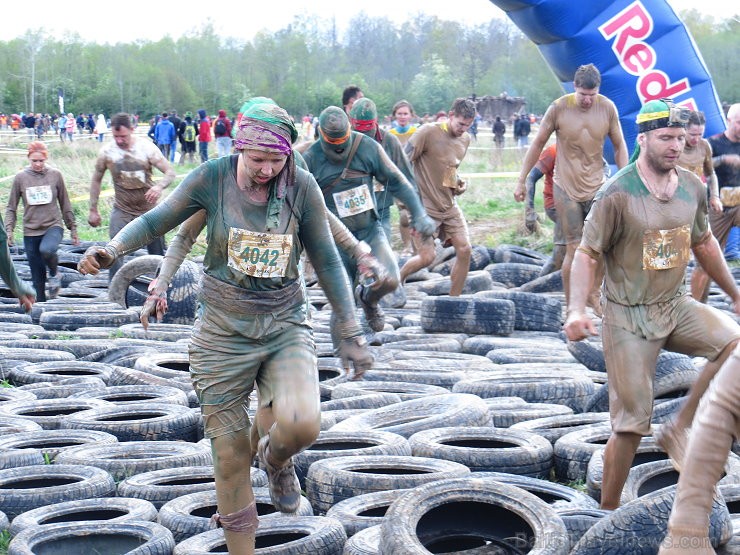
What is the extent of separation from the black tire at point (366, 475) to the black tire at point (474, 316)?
523cm

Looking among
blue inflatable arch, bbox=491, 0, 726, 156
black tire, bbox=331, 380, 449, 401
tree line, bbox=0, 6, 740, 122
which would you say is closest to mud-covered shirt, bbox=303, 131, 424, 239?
black tire, bbox=331, 380, 449, 401

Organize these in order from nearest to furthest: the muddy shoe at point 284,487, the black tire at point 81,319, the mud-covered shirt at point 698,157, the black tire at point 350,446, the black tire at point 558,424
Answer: the muddy shoe at point 284,487, the black tire at point 350,446, the black tire at point 558,424, the black tire at point 81,319, the mud-covered shirt at point 698,157

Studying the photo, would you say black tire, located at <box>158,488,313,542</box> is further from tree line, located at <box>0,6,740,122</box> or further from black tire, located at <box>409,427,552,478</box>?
tree line, located at <box>0,6,740,122</box>

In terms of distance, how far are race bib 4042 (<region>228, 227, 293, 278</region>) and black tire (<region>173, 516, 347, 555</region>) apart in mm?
1322

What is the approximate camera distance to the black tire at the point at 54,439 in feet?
24.3

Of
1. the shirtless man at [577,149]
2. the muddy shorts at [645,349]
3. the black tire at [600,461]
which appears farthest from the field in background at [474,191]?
the muddy shorts at [645,349]

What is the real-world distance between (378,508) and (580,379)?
346 centimetres

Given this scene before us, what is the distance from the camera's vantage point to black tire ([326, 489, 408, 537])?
5742 mm

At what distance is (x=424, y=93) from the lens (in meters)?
81.4

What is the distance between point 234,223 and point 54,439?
321 centimetres

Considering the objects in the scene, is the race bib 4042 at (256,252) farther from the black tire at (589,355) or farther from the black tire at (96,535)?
the black tire at (589,355)

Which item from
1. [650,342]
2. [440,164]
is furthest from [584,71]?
[650,342]

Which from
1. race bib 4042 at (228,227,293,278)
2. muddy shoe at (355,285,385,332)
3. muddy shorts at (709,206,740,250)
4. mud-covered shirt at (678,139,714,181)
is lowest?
muddy shoe at (355,285,385,332)

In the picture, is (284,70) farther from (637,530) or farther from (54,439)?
(637,530)
